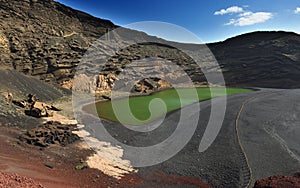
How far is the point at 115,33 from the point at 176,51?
976 inches

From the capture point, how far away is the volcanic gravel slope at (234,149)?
16.7 m

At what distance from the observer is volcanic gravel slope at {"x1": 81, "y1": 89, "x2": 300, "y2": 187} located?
54.7 feet

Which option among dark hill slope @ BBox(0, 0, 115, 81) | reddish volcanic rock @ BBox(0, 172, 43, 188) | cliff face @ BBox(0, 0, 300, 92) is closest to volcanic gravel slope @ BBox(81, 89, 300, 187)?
reddish volcanic rock @ BBox(0, 172, 43, 188)

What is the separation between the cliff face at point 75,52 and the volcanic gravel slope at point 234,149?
1064 inches

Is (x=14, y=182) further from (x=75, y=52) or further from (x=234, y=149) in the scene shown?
(x=75, y=52)

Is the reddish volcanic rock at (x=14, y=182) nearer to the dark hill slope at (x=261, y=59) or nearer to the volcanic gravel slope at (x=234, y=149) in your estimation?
the volcanic gravel slope at (x=234, y=149)

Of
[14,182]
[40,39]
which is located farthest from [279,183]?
[40,39]

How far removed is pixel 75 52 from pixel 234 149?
135 feet

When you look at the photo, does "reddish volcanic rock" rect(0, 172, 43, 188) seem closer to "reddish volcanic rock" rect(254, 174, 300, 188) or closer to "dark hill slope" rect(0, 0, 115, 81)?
"reddish volcanic rock" rect(254, 174, 300, 188)

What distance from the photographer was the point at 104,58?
57.5 m

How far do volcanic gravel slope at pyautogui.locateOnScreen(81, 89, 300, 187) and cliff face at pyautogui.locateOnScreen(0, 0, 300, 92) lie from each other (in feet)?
88.7

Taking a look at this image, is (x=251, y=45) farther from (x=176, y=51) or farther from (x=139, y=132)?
(x=139, y=132)

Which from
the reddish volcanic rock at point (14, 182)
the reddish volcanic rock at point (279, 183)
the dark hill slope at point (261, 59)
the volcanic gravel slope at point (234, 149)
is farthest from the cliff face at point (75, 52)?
the reddish volcanic rock at point (279, 183)

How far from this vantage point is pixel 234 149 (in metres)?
19.9
